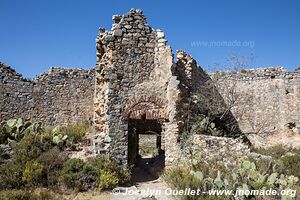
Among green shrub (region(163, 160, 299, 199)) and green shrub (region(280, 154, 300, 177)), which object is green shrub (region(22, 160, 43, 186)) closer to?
green shrub (region(163, 160, 299, 199))

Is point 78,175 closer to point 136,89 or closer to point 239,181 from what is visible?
point 136,89

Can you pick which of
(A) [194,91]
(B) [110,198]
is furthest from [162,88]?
(B) [110,198]

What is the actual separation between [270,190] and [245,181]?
0.67 metres

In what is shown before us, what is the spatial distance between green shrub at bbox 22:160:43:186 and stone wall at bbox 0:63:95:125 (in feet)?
28.2

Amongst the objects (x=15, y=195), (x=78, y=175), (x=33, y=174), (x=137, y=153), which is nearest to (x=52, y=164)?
(x=33, y=174)

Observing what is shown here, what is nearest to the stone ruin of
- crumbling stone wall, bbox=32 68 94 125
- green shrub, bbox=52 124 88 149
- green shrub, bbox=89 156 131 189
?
green shrub, bbox=89 156 131 189

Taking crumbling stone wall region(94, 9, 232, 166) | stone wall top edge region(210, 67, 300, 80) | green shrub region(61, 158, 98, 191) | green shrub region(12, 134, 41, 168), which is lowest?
green shrub region(61, 158, 98, 191)

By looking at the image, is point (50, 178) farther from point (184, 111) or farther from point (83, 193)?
point (184, 111)

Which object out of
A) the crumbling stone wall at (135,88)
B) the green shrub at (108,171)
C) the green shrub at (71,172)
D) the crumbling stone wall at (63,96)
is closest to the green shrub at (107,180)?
the green shrub at (108,171)

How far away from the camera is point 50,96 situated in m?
19.3

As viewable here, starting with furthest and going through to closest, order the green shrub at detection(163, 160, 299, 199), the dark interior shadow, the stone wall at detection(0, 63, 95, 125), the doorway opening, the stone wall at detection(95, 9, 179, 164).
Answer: the stone wall at detection(0, 63, 95, 125), the doorway opening, the dark interior shadow, the stone wall at detection(95, 9, 179, 164), the green shrub at detection(163, 160, 299, 199)

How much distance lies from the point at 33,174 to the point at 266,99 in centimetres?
1498

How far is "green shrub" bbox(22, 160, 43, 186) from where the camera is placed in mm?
10466

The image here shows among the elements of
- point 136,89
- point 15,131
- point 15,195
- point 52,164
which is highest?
point 136,89
